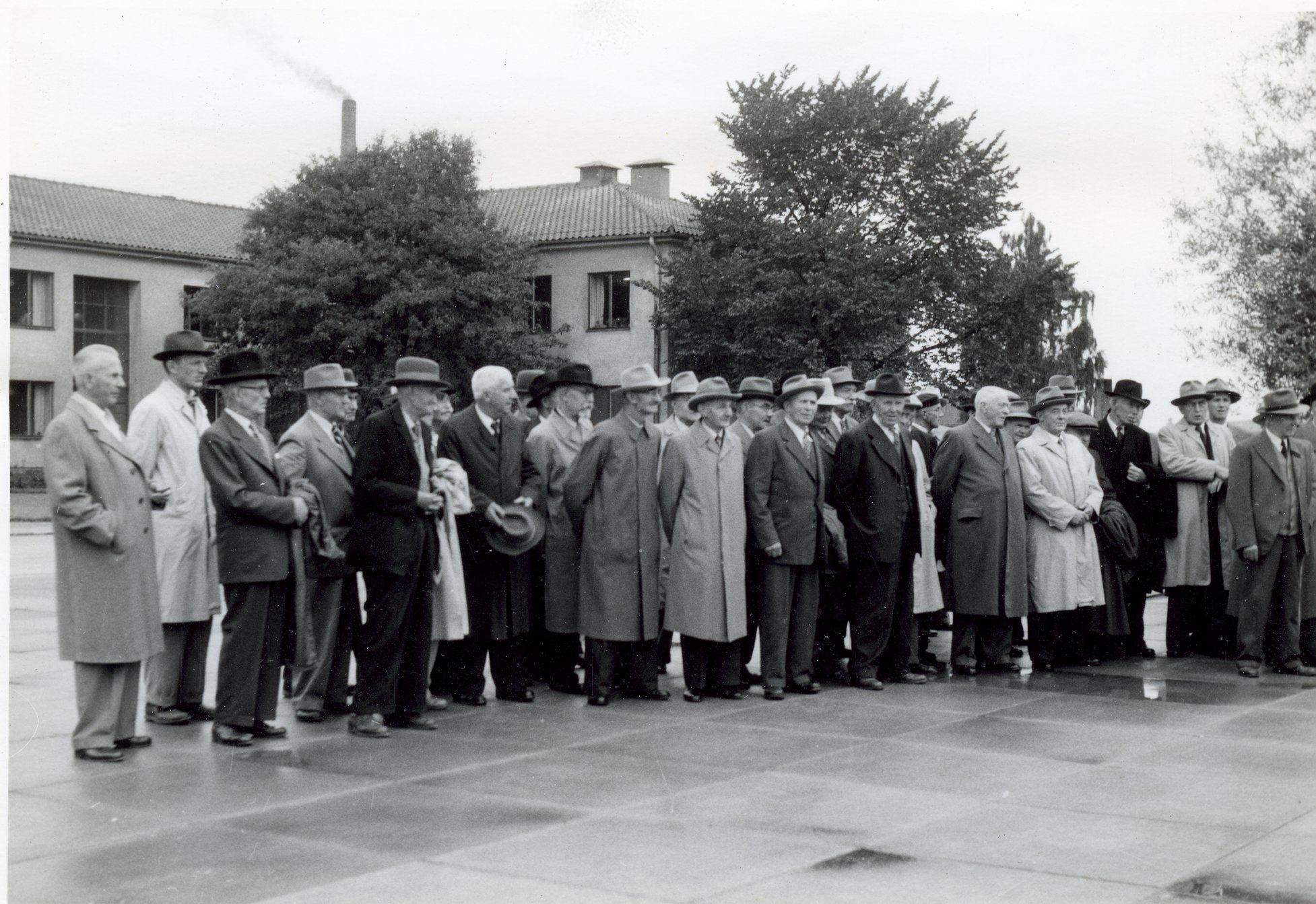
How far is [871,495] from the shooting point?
31.4 feet

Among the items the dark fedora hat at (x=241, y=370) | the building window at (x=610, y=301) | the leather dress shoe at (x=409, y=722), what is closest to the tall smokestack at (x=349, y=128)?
the building window at (x=610, y=301)

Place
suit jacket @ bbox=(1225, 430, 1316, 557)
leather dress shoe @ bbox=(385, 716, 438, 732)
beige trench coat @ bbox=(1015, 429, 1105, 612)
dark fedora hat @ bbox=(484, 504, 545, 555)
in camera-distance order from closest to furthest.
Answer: leather dress shoe @ bbox=(385, 716, 438, 732) → dark fedora hat @ bbox=(484, 504, 545, 555) → suit jacket @ bbox=(1225, 430, 1316, 557) → beige trench coat @ bbox=(1015, 429, 1105, 612)

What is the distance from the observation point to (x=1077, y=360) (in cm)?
7994

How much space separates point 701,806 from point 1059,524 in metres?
5.10

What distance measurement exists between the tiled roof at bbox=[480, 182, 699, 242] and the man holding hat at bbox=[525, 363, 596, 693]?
3396 cm

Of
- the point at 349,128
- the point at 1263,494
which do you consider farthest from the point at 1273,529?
the point at 349,128

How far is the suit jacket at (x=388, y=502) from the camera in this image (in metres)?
7.73

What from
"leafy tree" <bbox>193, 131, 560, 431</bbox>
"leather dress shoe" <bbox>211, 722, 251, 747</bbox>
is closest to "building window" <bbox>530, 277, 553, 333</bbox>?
"leafy tree" <bbox>193, 131, 560, 431</bbox>

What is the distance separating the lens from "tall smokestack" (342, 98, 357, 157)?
42469 millimetres

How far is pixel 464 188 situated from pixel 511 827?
1535 inches

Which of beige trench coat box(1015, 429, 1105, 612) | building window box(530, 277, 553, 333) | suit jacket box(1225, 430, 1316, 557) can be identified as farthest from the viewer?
building window box(530, 277, 553, 333)

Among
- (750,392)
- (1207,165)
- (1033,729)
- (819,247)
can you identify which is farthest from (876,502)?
(819,247)

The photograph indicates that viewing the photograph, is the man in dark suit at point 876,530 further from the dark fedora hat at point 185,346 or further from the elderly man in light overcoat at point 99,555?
the elderly man in light overcoat at point 99,555

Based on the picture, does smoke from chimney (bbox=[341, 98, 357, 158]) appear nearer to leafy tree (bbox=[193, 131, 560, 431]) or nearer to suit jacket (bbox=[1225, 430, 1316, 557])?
leafy tree (bbox=[193, 131, 560, 431])
